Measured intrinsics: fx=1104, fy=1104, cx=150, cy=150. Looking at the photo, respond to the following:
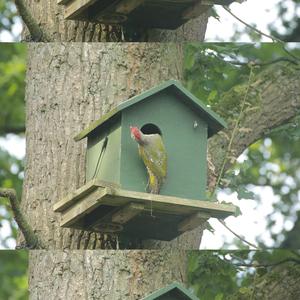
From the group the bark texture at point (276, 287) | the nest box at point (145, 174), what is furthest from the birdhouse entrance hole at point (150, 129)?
the bark texture at point (276, 287)

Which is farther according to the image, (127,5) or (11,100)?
(11,100)

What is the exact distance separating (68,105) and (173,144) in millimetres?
430

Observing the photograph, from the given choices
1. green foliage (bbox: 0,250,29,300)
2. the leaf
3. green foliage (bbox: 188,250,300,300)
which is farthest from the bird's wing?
green foliage (bbox: 0,250,29,300)

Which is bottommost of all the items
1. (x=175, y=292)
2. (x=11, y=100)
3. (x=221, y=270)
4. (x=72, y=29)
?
(x=175, y=292)

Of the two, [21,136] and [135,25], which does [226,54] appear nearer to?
[135,25]

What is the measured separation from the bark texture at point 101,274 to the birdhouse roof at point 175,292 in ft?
0.20

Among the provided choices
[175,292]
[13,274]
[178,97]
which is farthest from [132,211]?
[13,274]

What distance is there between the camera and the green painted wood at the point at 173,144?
13.0ft

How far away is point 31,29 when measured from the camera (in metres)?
4.29

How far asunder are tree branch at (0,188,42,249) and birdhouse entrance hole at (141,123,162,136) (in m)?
0.57

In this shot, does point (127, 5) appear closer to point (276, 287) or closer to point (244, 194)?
point (244, 194)

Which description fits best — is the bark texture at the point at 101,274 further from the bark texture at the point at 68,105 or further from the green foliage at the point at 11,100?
the green foliage at the point at 11,100

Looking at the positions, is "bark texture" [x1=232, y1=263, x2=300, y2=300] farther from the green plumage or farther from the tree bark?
the green plumage

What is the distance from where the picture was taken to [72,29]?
14.1 feet
